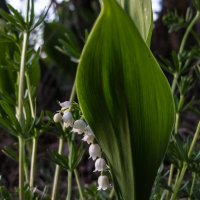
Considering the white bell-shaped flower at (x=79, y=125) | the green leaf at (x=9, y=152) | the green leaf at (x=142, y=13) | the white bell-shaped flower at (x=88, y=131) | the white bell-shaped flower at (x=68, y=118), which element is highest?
the green leaf at (x=142, y=13)

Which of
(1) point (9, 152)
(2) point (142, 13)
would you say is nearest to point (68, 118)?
(2) point (142, 13)

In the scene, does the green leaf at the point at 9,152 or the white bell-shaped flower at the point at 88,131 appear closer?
the white bell-shaped flower at the point at 88,131

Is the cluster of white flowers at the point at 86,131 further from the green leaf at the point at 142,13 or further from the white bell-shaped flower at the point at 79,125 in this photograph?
the green leaf at the point at 142,13

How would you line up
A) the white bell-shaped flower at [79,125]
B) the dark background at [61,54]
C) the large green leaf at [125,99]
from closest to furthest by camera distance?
the large green leaf at [125,99] < the white bell-shaped flower at [79,125] < the dark background at [61,54]

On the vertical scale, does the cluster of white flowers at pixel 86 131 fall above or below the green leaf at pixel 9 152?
above

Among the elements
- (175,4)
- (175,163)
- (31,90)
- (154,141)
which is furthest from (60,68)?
(154,141)

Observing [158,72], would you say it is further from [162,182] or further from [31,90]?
[31,90]

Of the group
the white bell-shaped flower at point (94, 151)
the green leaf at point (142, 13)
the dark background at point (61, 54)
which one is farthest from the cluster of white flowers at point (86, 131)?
the dark background at point (61, 54)
